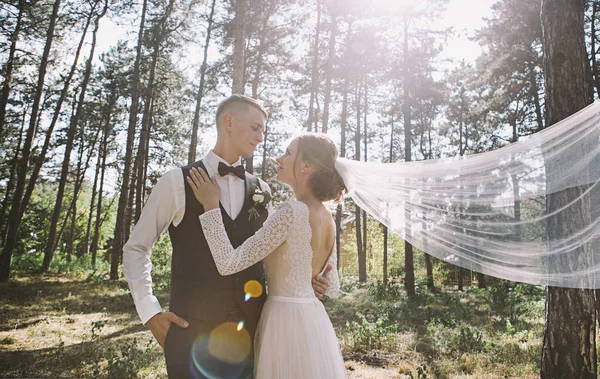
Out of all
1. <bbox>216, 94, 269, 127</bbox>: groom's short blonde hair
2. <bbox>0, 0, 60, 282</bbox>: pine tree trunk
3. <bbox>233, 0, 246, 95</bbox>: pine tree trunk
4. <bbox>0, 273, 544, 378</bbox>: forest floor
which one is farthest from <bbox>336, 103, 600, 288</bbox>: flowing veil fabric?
<bbox>0, 0, 60, 282</bbox>: pine tree trunk

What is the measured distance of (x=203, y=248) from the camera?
2424 millimetres

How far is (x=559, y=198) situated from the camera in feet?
11.9

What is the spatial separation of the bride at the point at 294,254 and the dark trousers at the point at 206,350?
17 cm

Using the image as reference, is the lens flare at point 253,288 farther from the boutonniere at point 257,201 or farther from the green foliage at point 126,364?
the green foliage at point 126,364

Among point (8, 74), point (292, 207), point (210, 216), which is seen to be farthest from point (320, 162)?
point (8, 74)

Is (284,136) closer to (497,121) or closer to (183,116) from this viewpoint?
(183,116)

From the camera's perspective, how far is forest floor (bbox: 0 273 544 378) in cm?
568

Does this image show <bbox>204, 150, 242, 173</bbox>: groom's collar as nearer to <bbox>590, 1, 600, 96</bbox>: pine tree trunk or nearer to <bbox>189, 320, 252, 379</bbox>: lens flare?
<bbox>189, 320, 252, 379</bbox>: lens flare

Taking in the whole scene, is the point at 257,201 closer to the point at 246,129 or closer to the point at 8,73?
the point at 246,129

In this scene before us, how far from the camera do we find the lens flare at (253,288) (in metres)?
2.53

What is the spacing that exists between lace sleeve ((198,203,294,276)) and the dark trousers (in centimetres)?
35

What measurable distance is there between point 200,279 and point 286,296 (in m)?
0.62

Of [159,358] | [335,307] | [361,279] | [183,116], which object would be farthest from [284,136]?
[159,358]

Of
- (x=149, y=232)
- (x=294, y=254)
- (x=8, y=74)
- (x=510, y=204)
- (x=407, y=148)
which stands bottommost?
(x=294, y=254)
